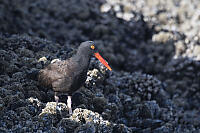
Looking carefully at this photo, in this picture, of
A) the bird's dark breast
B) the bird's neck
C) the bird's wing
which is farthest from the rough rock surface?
the bird's neck

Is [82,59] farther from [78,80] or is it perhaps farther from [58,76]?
[58,76]

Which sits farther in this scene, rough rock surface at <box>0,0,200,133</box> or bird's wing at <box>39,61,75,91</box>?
rough rock surface at <box>0,0,200,133</box>

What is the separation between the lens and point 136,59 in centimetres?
1880

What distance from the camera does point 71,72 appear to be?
8.28 meters

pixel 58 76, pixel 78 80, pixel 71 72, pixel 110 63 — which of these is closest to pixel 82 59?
pixel 71 72

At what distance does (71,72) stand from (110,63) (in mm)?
9719

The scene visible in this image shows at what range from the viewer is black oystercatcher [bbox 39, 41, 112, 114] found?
8.27 m

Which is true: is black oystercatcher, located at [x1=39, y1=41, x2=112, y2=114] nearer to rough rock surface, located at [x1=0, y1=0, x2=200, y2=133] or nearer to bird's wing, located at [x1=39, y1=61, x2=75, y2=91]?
bird's wing, located at [x1=39, y1=61, x2=75, y2=91]

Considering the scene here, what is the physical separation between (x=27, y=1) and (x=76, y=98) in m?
14.5

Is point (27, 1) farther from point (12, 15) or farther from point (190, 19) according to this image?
point (190, 19)

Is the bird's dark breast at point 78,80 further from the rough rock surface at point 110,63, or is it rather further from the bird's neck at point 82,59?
the rough rock surface at point 110,63

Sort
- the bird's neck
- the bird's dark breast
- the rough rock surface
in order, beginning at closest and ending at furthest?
the bird's dark breast, the bird's neck, the rough rock surface

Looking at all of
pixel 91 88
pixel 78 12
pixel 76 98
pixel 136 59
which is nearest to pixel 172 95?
pixel 136 59

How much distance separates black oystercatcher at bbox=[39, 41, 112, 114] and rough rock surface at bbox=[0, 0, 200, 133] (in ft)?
2.19
